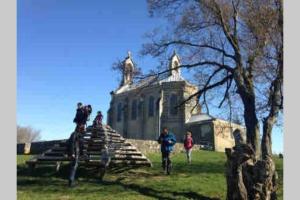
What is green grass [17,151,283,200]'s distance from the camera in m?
13.6

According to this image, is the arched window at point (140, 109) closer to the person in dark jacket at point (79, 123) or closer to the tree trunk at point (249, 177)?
the person in dark jacket at point (79, 123)

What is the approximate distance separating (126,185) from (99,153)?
11.8ft

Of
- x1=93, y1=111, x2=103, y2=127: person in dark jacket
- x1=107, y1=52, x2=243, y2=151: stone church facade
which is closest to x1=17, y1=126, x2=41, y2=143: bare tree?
x1=107, y1=52, x2=243, y2=151: stone church facade

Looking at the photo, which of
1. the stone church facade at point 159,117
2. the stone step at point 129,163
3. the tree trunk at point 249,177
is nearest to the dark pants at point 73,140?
the stone step at point 129,163

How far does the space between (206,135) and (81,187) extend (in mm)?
42681

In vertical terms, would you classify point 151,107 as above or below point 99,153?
above

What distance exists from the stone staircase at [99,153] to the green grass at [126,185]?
1.40ft

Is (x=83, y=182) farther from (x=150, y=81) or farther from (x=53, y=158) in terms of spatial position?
(x=150, y=81)

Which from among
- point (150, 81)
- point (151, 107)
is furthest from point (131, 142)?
point (151, 107)

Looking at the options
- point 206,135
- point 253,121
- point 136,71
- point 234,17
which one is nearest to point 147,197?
point 253,121

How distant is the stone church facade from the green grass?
110ft

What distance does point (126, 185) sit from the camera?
15359 millimetres

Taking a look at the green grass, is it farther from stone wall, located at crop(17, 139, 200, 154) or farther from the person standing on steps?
stone wall, located at crop(17, 139, 200, 154)

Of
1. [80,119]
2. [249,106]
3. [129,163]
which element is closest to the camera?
[80,119]
